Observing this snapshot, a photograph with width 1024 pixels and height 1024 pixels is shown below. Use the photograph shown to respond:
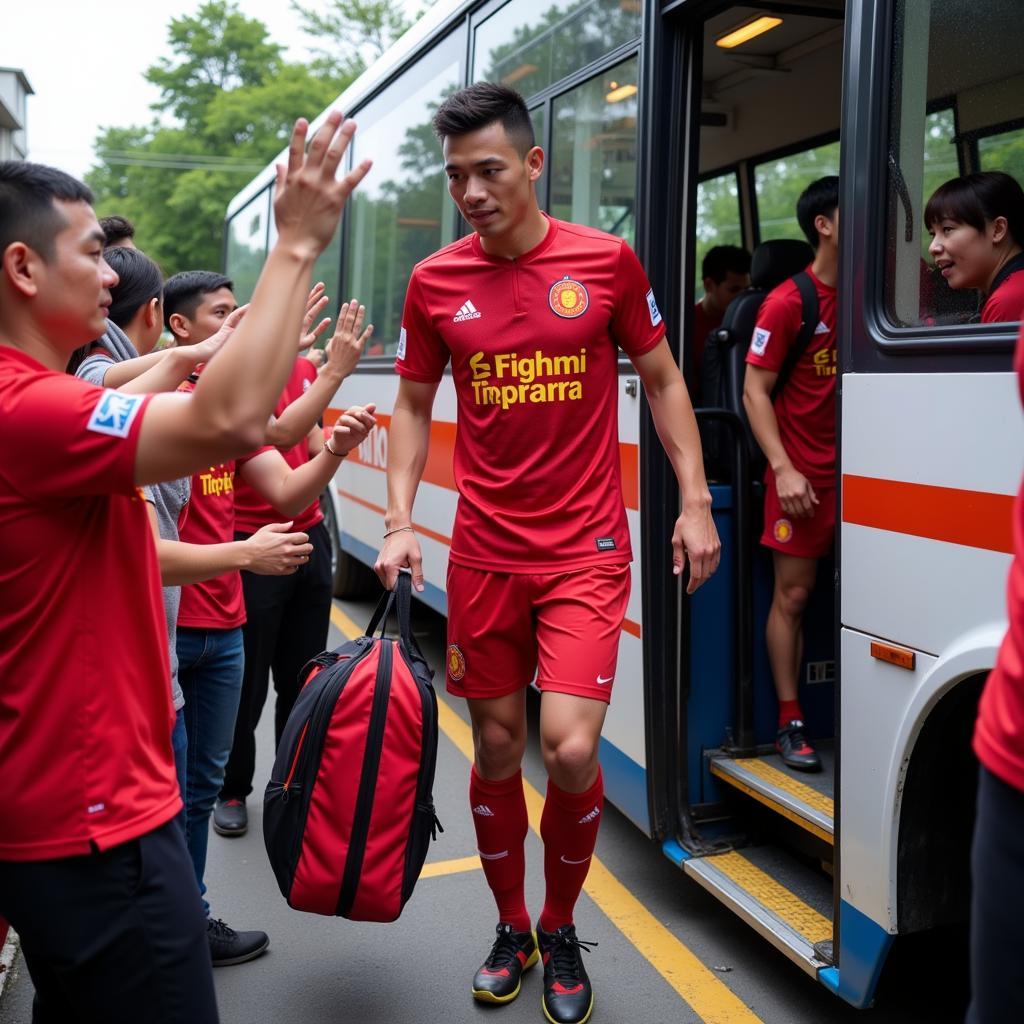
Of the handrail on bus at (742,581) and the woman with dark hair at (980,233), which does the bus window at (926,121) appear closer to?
the woman with dark hair at (980,233)

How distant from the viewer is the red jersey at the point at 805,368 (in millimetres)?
4168

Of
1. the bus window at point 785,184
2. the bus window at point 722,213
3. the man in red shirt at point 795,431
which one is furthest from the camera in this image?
the bus window at point 722,213

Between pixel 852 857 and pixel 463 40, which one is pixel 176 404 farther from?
pixel 463 40

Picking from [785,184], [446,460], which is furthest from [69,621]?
[785,184]

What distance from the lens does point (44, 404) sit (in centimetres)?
168

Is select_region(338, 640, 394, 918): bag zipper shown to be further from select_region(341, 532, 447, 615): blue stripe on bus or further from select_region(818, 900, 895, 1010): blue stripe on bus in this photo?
select_region(341, 532, 447, 615): blue stripe on bus

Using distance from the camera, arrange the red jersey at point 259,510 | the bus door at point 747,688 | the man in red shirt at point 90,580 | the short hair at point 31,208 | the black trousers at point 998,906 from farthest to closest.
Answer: the red jersey at point 259,510 < the bus door at point 747,688 < the short hair at point 31,208 < the man in red shirt at point 90,580 < the black trousers at point 998,906

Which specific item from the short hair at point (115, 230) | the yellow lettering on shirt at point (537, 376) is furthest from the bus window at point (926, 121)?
the short hair at point (115, 230)

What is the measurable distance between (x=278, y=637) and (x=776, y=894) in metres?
2.12

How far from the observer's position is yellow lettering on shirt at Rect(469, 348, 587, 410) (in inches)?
126

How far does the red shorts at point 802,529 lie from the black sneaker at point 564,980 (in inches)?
59.3

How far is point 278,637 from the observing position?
4.69 metres

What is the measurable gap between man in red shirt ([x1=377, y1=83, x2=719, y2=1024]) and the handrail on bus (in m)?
0.86

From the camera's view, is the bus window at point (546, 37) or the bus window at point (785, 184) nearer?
the bus window at point (546, 37)
